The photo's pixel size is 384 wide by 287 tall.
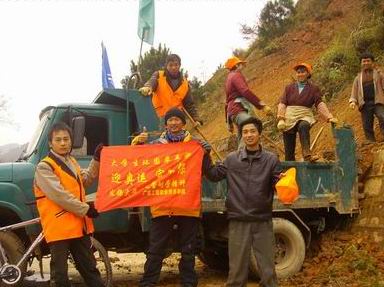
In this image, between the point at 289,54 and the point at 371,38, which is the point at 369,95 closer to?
the point at 371,38

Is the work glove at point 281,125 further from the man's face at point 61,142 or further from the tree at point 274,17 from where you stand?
the tree at point 274,17

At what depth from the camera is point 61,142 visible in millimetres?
4578

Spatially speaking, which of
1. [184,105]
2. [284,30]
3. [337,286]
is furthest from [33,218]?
[284,30]

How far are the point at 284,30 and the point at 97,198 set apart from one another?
17.4 meters

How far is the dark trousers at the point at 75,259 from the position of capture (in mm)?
4457

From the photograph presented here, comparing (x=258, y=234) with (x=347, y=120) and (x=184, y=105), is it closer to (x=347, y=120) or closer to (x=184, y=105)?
(x=184, y=105)

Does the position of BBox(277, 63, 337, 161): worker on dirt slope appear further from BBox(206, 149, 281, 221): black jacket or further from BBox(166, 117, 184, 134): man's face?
→ BBox(206, 149, 281, 221): black jacket

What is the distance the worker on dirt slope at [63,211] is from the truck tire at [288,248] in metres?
2.66

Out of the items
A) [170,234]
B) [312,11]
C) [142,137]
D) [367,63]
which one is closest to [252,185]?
[170,234]

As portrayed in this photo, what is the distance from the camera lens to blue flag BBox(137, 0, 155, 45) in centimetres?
907

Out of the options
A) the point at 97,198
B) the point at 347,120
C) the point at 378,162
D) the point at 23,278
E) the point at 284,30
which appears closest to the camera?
the point at 97,198

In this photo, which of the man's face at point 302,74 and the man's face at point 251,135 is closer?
the man's face at point 251,135

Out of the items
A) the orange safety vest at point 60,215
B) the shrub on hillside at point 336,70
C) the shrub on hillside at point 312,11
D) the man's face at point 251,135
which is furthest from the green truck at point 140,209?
the shrub on hillside at point 312,11

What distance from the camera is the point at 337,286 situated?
5.65m
